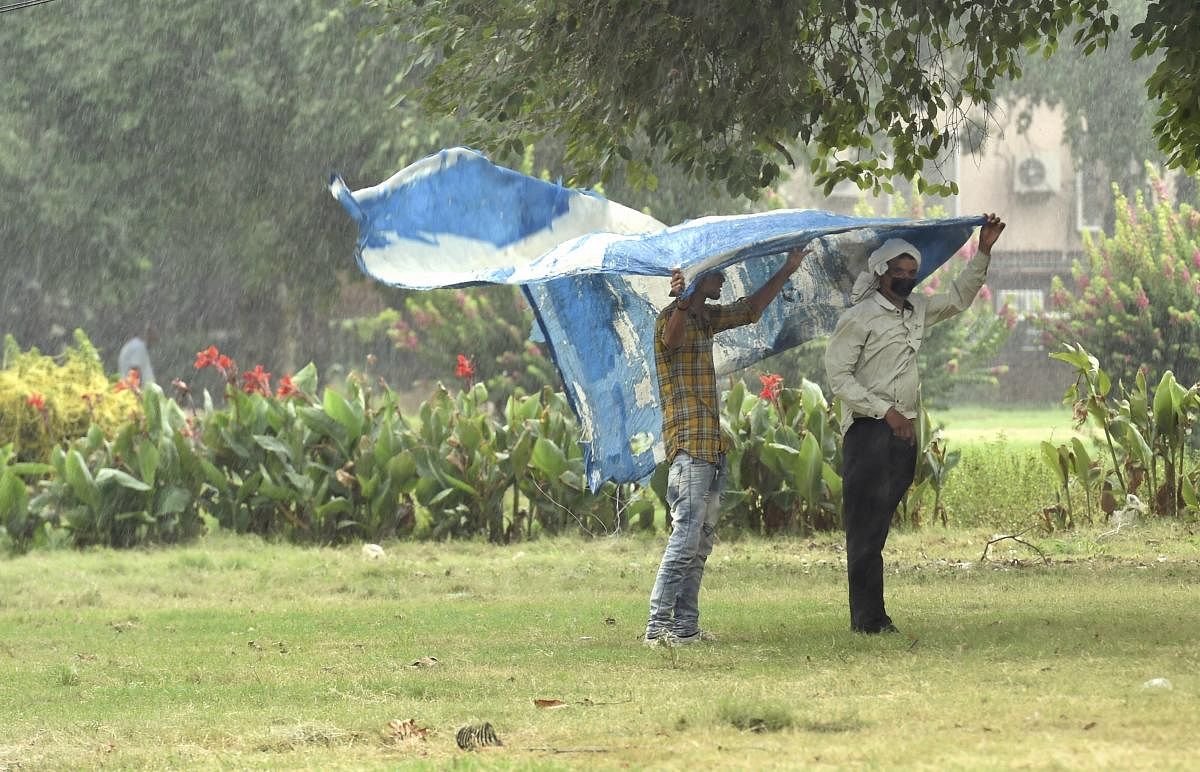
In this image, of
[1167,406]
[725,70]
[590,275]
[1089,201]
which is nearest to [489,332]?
[1167,406]

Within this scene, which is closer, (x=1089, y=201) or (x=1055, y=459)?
(x=1055, y=459)

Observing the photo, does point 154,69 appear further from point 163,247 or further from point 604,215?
point 604,215

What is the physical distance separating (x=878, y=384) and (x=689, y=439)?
2.86 ft

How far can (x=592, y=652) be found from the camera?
8.27m

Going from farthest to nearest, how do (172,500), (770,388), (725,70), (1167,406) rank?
1. (770,388)
2. (172,500)
3. (1167,406)
4. (725,70)

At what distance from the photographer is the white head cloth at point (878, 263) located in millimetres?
8195

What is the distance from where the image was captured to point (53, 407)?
15852 mm

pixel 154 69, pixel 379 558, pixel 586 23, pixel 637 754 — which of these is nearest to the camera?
pixel 637 754

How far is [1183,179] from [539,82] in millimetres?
38783

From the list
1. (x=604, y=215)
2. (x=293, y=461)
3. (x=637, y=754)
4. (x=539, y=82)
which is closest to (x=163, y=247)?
(x=293, y=461)

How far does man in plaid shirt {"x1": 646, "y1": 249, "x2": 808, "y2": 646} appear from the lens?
8.15 meters

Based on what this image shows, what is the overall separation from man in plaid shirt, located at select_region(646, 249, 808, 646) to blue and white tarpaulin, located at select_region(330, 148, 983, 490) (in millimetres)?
508

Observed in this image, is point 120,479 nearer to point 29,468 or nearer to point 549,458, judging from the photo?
point 29,468

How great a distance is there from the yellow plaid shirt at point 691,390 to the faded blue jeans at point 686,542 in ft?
0.22
